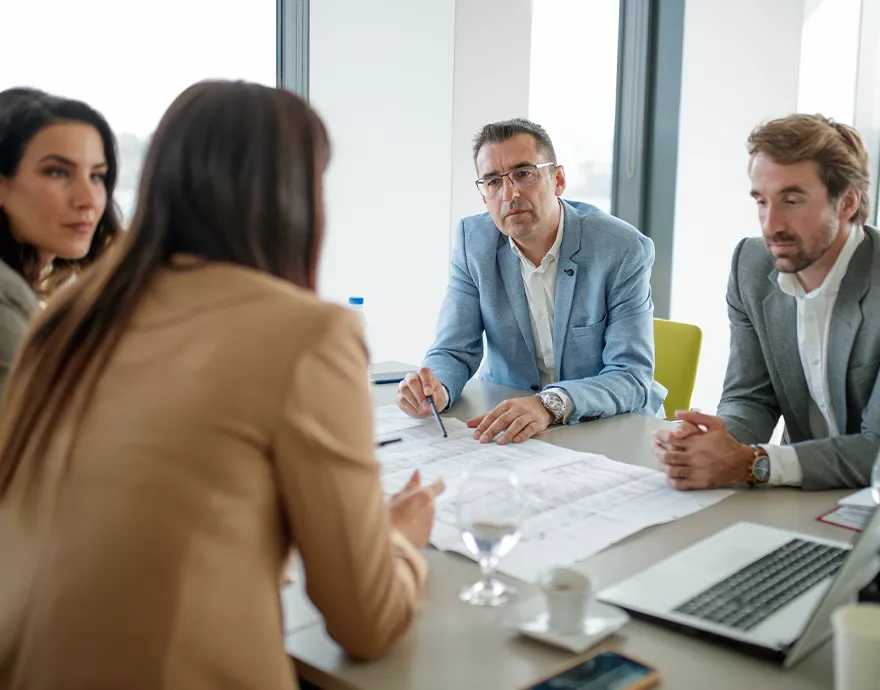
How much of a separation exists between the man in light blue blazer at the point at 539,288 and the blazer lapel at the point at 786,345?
415mm

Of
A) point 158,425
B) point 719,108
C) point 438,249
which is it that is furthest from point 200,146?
point 719,108

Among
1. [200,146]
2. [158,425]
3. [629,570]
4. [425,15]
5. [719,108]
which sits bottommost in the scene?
[629,570]

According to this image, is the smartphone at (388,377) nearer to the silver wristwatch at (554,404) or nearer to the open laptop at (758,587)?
the silver wristwatch at (554,404)

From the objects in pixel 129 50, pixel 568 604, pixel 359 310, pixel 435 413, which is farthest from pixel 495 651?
pixel 129 50

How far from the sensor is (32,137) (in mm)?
1910

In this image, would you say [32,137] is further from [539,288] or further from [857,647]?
[857,647]

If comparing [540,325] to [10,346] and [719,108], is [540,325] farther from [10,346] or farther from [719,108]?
[719,108]

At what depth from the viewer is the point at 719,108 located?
184 inches

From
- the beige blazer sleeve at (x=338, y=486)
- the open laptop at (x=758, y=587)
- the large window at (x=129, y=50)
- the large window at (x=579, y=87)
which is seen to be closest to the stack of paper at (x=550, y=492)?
the open laptop at (x=758, y=587)

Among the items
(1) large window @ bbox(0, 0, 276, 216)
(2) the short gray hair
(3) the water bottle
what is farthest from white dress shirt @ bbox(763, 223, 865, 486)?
(1) large window @ bbox(0, 0, 276, 216)

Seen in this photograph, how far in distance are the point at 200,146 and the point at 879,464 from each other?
1.05m

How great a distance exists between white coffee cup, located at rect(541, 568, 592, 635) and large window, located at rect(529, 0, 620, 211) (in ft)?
12.0

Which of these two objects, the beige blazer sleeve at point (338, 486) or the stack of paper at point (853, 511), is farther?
the stack of paper at point (853, 511)

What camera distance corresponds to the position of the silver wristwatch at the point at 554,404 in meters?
2.20
